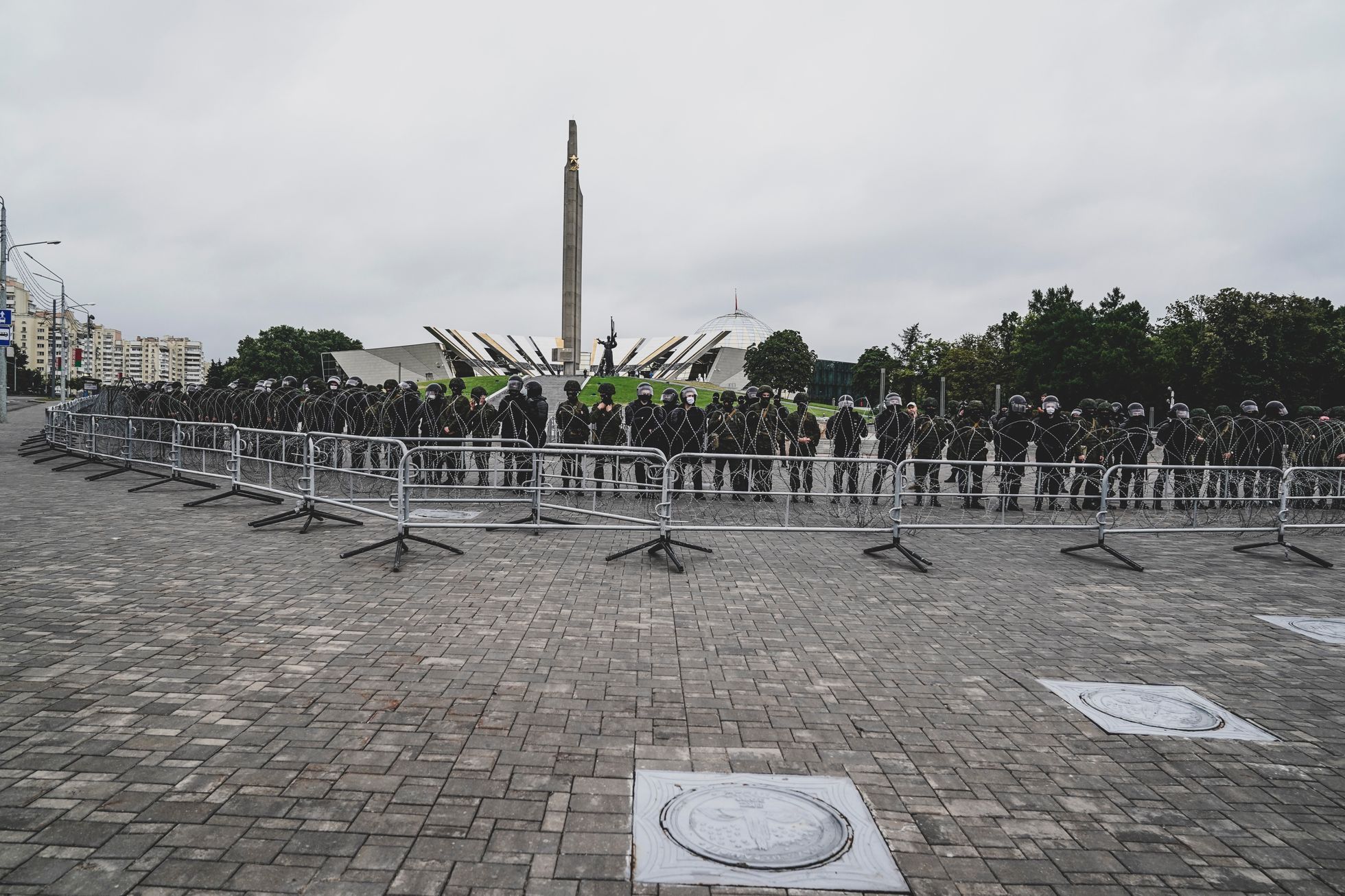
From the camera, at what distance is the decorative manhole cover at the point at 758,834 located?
9.43 ft

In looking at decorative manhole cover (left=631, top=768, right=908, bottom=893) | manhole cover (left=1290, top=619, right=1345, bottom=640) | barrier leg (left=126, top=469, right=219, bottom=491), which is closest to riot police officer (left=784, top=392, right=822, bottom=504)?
manhole cover (left=1290, top=619, right=1345, bottom=640)

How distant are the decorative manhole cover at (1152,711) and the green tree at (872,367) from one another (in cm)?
9345

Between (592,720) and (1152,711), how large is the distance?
3262mm

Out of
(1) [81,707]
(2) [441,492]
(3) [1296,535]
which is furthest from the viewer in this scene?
(3) [1296,535]

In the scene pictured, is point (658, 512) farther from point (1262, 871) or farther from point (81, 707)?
point (1262, 871)

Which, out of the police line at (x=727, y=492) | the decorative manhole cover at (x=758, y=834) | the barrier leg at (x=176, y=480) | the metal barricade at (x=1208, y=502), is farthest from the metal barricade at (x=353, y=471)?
the metal barricade at (x=1208, y=502)

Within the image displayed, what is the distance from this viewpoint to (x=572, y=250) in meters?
53.3

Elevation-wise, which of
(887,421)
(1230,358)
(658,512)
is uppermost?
(1230,358)

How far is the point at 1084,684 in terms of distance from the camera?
499cm

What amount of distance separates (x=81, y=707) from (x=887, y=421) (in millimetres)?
11839

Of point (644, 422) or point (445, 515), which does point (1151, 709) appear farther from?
point (644, 422)

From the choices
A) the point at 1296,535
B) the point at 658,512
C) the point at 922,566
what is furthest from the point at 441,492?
the point at 1296,535

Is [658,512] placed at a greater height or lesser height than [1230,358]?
lesser

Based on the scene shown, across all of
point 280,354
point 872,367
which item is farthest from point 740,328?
point 280,354
